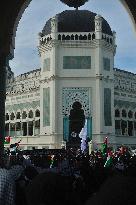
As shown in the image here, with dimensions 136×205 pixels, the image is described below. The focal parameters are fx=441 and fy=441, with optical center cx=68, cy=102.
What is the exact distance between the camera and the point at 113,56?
49.6 m

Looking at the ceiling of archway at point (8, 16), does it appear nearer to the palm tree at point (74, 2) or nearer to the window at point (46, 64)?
the palm tree at point (74, 2)

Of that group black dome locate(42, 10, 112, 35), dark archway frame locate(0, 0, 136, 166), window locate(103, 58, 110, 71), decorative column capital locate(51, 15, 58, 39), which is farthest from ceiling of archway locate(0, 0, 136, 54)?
black dome locate(42, 10, 112, 35)

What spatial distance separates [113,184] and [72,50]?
46602 millimetres

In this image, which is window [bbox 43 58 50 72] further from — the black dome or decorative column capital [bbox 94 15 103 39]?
decorative column capital [bbox 94 15 103 39]

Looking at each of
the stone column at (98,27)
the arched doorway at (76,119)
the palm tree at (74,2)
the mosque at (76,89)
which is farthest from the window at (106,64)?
the palm tree at (74,2)

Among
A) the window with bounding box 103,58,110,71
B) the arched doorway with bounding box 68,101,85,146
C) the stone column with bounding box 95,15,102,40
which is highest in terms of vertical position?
the stone column with bounding box 95,15,102,40

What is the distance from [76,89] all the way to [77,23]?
7833 millimetres

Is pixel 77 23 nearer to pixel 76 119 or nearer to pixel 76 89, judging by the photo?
pixel 76 89

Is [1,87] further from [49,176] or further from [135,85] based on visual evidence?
[135,85]

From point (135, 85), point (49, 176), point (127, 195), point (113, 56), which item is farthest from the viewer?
point (135, 85)

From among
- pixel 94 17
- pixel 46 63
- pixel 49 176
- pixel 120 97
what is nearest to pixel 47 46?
pixel 46 63

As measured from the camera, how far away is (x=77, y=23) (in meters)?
49.1

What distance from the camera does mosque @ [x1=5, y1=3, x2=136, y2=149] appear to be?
151 ft

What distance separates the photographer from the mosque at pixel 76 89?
4606cm
